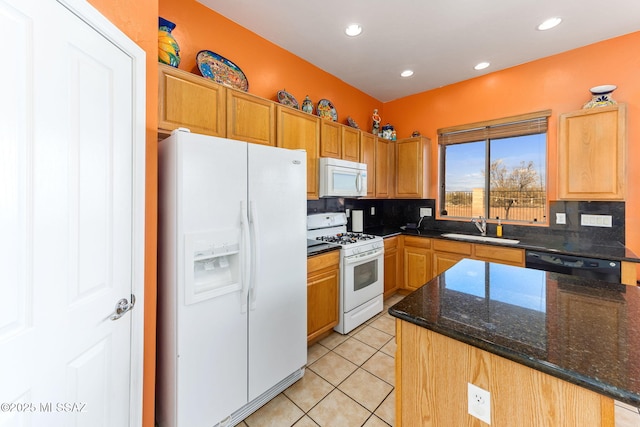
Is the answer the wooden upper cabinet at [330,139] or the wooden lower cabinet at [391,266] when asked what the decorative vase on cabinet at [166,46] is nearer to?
the wooden upper cabinet at [330,139]

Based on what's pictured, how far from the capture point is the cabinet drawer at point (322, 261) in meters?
2.19

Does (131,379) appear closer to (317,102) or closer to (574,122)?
(317,102)

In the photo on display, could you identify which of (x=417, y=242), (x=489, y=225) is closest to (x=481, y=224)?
(x=489, y=225)

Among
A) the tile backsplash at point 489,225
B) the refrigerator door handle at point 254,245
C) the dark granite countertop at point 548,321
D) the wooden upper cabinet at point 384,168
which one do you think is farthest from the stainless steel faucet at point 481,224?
the refrigerator door handle at point 254,245

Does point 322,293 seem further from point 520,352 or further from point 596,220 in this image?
point 596,220

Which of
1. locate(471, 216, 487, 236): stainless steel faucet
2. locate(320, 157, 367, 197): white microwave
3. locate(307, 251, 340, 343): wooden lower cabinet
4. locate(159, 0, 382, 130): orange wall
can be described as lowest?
locate(307, 251, 340, 343): wooden lower cabinet

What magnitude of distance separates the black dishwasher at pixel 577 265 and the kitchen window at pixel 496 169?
776mm

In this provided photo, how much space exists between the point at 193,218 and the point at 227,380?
98 centimetres

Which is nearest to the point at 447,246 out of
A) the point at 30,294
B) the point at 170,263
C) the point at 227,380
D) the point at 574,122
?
the point at 574,122

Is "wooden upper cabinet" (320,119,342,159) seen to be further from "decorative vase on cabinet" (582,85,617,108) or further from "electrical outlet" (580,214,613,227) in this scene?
"electrical outlet" (580,214,613,227)

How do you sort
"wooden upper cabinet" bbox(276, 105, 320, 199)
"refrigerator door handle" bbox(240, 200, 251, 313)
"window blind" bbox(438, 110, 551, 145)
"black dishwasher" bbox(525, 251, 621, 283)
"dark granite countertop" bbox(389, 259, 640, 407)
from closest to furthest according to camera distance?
1. "dark granite countertop" bbox(389, 259, 640, 407)
2. "refrigerator door handle" bbox(240, 200, 251, 313)
3. "black dishwasher" bbox(525, 251, 621, 283)
4. "wooden upper cabinet" bbox(276, 105, 320, 199)
5. "window blind" bbox(438, 110, 551, 145)

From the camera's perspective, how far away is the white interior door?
0.73 meters

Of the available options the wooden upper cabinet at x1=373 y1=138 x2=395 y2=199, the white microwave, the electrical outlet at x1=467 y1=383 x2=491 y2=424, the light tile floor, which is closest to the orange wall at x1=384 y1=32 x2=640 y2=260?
the wooden upper cabinet at x1=373 y1=138 x2=395 y2=199

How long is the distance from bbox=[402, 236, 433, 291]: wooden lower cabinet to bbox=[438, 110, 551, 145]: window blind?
1498 millimetres
